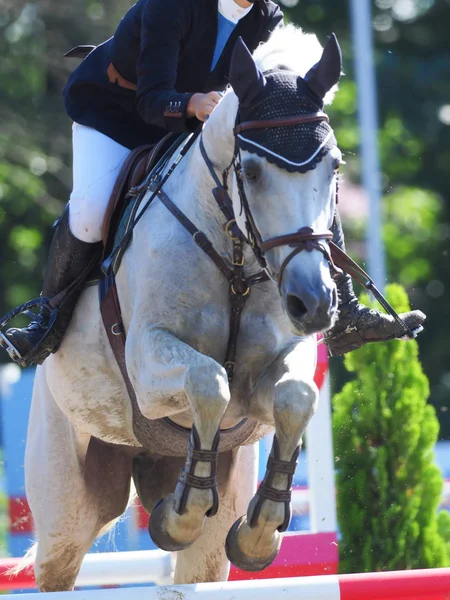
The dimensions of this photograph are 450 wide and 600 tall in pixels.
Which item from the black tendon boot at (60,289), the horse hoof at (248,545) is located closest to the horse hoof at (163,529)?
the horse hoof at (248,545)

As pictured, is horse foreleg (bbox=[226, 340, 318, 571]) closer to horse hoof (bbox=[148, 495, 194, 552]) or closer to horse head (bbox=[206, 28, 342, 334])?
horse hoof (bbox=[148, 495, 194, 552])

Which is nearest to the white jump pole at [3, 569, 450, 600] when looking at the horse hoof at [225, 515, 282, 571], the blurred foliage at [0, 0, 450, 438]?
the horse hoof at [225, 515, 282, 571]

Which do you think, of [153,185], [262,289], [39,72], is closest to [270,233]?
[262,289]

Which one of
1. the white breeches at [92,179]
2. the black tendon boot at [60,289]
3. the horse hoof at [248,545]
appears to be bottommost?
the horse hoof at [248,545]

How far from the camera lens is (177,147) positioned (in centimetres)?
464

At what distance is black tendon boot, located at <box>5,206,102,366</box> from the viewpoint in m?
4.77

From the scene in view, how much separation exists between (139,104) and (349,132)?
13183mm

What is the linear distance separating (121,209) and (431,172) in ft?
47.4

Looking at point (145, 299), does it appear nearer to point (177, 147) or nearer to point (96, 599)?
point (177, 147)

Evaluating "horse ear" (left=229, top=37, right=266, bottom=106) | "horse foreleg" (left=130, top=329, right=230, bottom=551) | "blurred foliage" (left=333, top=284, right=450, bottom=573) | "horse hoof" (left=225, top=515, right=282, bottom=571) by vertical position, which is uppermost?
"horse ear" (left=229, top=37, right=266, bottom=106)

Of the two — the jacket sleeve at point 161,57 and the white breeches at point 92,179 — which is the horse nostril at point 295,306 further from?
the white breeches at point 92,179

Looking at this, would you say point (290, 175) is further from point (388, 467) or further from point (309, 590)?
point (388, 467)

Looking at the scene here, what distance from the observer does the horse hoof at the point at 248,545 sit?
3936 millimetres

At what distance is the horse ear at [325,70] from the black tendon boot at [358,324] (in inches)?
33.8
